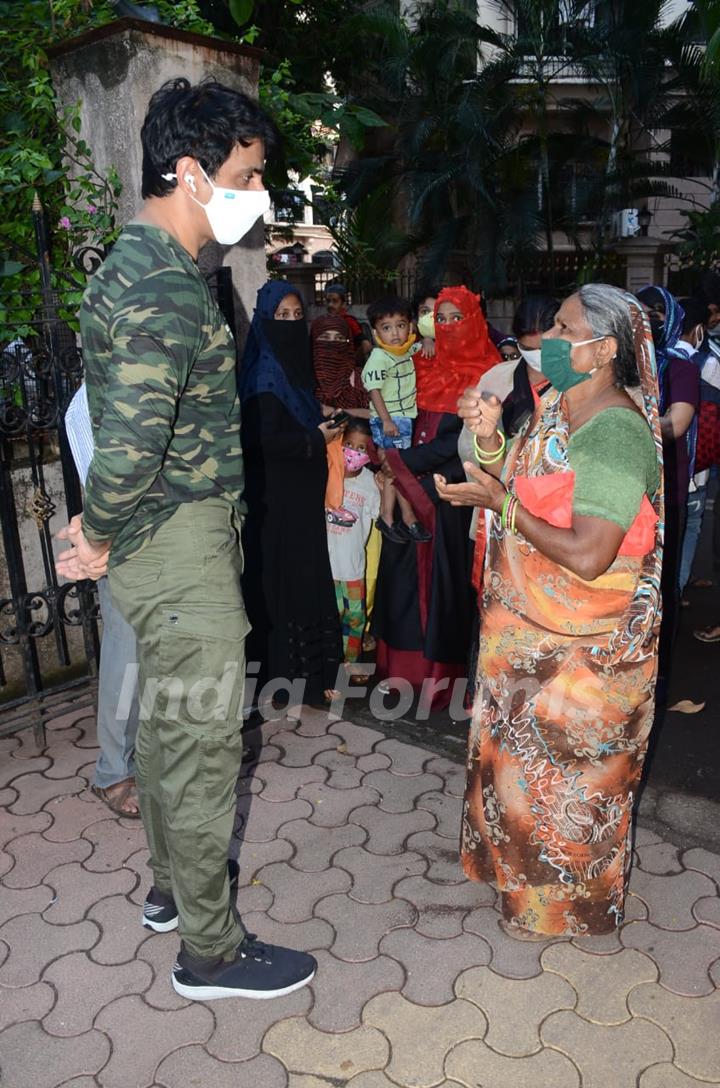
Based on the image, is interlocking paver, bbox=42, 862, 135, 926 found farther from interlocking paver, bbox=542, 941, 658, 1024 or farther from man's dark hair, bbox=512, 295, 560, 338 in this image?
man's dark hair, bbox=512, 295, 560, 338

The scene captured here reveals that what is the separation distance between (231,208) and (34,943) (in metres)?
2.21

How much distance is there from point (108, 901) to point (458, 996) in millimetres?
1173

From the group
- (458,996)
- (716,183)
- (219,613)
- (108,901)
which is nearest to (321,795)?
(108,901)

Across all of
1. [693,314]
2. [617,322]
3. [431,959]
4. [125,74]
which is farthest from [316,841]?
[693,314]

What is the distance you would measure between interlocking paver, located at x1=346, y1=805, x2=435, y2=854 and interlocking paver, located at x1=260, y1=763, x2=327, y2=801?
0.29 m

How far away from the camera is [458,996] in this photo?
2412 millimetres

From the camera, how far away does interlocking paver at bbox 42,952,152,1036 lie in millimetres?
2363

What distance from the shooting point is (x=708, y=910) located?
273 cm

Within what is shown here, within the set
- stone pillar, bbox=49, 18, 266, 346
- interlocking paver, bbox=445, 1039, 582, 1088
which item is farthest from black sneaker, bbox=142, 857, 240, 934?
stone pillar, bbox=49, 18, 266, 346

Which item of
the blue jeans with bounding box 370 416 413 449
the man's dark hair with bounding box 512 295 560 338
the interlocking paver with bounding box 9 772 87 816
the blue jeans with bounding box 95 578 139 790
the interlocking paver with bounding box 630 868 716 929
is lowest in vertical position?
the interlocking paver with bounding box 630 868 716 929

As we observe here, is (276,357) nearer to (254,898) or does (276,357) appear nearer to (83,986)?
(254,898)

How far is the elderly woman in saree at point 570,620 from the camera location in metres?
2.25

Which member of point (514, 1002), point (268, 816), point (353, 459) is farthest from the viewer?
point (353, 459)

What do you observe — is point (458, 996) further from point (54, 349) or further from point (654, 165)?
point (654, 165)
